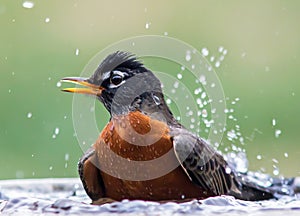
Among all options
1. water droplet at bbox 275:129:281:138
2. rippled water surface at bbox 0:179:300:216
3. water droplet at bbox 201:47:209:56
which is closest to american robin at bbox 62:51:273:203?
rippled water surface at bbox 0:179:300:216

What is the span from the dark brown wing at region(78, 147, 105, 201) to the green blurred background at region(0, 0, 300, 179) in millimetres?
1967

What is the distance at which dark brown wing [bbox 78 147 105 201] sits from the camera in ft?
12.8

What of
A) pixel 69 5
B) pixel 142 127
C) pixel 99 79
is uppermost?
pixel 69 5

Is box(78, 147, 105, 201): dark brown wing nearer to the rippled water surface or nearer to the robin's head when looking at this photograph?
the robin's head

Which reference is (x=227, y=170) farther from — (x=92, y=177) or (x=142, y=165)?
(x=92, y=177)

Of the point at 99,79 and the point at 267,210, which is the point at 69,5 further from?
the point at 267,210

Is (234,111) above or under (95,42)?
under

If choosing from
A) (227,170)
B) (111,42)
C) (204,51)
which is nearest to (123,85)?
(227,170)

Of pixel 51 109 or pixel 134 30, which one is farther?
pixel 134 30

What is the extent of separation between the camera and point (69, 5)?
30.6 ft

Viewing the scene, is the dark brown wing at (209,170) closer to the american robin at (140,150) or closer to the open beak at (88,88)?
the american robin at (140,150)

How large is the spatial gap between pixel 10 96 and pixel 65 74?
23.6 inches

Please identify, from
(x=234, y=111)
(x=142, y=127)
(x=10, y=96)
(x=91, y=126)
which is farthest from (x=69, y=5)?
(x=142, y=127)

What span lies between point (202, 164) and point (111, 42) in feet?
14.7
